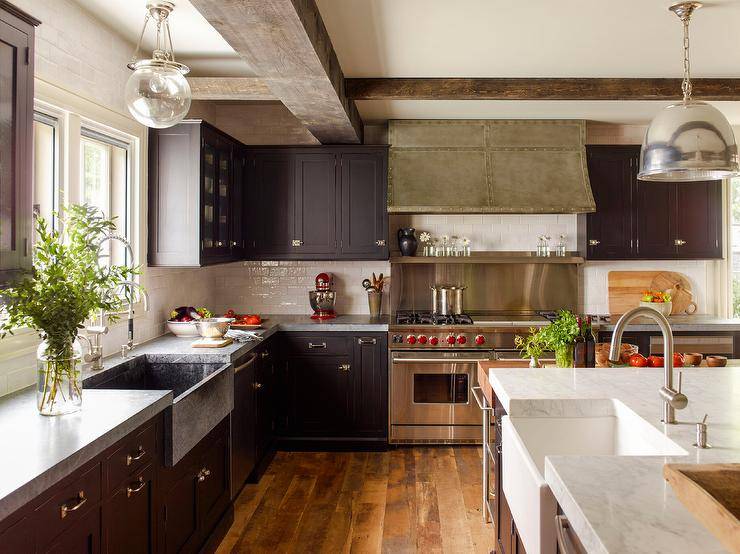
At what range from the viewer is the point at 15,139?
2244mm

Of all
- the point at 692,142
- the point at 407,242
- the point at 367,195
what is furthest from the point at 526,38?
the point at 407,242

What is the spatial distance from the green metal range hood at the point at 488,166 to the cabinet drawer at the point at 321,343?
Answer: 48.0 inches

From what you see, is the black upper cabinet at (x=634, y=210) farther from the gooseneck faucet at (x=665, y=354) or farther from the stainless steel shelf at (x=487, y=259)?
the gooseneck faucet at (x=665, y=354)

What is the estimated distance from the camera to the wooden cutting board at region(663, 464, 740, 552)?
106 cm

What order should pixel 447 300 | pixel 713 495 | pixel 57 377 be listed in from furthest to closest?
pixel 447 300 < pixel 57 377 < pixel 713 495

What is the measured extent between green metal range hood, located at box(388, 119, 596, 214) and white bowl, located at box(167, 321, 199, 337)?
A: 1.96 metres

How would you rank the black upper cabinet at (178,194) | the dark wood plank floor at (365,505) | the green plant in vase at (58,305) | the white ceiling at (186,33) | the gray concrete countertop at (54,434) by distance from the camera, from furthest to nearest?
the black upper cabinet at (178,194) < the dark wood plank floor at (365,505) < the white ceiling at (186,33) < the green plant in vase at (58,305) < the gray concrete countertop at (54,434)

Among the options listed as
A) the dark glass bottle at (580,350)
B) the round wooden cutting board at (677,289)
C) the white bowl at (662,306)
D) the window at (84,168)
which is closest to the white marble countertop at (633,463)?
the dark glass bottle at (580,350)

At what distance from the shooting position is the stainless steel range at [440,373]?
5.16 metres

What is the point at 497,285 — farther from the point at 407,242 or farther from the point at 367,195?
the point at 367,195

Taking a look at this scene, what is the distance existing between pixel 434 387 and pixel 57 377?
334cm

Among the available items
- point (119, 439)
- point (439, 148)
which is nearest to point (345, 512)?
point (119, 439)

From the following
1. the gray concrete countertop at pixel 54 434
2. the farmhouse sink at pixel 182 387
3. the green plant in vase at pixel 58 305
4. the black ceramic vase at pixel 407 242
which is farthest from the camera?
the black ceramic vase at pixel 407 242

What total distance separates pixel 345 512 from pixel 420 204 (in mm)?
2601
